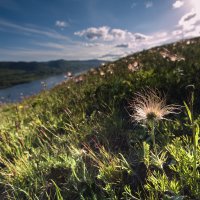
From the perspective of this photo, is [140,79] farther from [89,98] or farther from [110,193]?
[110,193]

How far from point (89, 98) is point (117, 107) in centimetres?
133

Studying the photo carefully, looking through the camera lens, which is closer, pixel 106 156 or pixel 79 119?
pixel 106 156

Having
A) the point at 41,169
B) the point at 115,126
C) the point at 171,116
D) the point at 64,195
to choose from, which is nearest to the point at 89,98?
the point at 115,126

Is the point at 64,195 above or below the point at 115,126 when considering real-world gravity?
below

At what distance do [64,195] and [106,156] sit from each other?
0.67 m

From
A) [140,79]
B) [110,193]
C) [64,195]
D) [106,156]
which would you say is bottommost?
[64,195]

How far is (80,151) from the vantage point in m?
3.70

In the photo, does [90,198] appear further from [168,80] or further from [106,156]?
[168,80]

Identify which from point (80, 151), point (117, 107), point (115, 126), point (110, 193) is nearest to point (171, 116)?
point (115, 126)

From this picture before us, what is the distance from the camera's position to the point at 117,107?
534 cm

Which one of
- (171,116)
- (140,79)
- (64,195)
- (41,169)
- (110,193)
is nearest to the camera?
(110,193)

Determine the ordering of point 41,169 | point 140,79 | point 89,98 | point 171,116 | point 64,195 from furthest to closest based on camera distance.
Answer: point 89,98, point 140,79, point 171,116, point 41,169, point 64,195

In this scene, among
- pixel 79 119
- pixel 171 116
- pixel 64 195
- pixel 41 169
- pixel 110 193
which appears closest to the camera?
pixel 110 193

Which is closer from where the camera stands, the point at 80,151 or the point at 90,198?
the point at 90,198
